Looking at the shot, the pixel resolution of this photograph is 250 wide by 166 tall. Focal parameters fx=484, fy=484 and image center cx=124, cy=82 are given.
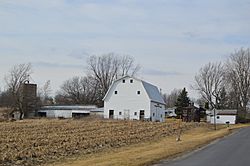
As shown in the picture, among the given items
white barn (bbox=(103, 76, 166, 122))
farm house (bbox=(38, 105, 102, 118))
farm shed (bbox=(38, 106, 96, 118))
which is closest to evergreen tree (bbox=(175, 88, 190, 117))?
white barn (bbox=(103, 76, 166, 122))

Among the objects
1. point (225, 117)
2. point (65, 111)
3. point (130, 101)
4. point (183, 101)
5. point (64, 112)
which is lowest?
point (225, 117)

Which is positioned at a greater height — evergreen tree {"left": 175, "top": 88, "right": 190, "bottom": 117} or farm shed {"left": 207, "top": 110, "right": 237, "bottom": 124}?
evergreen tree {"left": 175, "top": 88, "right": 190, "bottom": 117}

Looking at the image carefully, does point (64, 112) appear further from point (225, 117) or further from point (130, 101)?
point (225, 117)

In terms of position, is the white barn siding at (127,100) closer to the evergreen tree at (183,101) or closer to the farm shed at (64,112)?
the farm shed at (64,112)

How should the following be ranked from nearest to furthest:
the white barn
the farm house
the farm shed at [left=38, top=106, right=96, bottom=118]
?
the white barn
the farm house
the farm shed at [left=38, top=106, right=96, bottom=118]

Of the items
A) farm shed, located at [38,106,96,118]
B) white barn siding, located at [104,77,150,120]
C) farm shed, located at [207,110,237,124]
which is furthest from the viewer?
farm shed, located at [207,110,237,124]

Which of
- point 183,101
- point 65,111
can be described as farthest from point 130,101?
point 183,101

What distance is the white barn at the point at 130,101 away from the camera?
8306 cm

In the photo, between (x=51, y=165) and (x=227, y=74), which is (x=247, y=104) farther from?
(x=51, y=165)

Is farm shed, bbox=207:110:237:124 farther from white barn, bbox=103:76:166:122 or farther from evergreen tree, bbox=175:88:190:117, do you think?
white barn, bbox=103:76:166:122

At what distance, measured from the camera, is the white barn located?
273 feet

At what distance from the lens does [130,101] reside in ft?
276

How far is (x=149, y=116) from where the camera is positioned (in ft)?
271

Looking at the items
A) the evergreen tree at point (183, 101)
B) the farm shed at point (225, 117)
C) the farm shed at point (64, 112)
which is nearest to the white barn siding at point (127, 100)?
the farm shed at point (64, 112)
